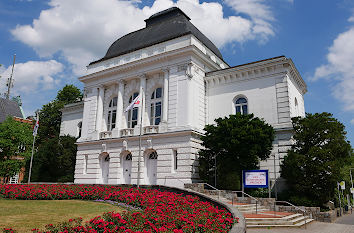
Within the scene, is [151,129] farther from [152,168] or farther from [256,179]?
[256,179]

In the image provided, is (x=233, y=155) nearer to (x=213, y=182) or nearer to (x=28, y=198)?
(x=213, y=182)

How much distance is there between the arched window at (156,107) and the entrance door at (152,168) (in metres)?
3.44

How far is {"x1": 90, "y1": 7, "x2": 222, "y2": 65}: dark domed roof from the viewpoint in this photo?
3078 cm

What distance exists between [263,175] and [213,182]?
20.7 ft

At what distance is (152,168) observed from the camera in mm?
27859

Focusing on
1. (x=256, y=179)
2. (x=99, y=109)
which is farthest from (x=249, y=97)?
(x=99, y=109)

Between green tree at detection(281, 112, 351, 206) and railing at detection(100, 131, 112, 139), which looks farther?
railing at detection(100, 131, 112, 139)

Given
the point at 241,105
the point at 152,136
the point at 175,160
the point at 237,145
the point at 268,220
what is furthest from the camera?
the point at 241,105

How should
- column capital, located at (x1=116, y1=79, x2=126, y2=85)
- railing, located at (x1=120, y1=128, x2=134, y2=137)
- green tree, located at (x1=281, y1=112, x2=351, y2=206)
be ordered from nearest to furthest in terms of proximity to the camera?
green tree, located at (x1=281, y1=112, x2=351, y2=206)
railing, located at (x1=120, y1=128, x2=134, y2=137)
column capital, located at (x1=116, y1=79, x2=126, y2=85)

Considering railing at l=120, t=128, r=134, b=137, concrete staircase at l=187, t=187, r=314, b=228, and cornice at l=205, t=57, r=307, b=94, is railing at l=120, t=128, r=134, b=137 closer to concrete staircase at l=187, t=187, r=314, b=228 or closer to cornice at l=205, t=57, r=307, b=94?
cornice at l=205, t=57, r=307, b=94

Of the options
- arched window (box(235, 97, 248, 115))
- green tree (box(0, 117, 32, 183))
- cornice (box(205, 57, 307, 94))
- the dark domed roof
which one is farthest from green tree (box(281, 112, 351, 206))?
green tree (box(0, 117, 32, 183))

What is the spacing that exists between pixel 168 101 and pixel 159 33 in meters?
8.92

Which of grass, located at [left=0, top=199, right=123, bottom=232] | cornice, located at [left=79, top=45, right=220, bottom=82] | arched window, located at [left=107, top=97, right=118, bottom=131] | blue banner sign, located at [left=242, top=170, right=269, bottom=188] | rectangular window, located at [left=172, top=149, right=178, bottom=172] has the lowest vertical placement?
grass, located at [left=0, top=199, right=123, bottom=232]

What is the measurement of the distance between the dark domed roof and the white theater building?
15 centimetres
